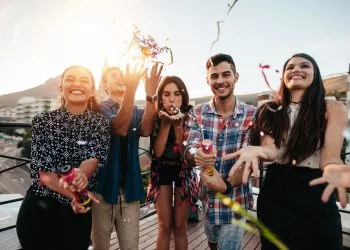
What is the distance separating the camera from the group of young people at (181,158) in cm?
157

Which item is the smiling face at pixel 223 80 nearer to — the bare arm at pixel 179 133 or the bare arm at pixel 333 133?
the bare arm at pixel 179 133

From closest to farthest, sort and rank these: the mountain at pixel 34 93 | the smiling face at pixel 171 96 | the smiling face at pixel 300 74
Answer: the smiling face at pixel 300 74
the smiling face at pixel 171 96
the mountain at pixel 34 93

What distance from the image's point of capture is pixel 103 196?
2.28m

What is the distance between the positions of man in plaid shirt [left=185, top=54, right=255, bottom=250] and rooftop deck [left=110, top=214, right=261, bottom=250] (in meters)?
1.42

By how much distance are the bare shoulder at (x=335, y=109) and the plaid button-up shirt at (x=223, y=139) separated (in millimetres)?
610

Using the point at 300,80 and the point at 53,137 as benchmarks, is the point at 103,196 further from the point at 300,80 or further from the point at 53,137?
the point at 300,80

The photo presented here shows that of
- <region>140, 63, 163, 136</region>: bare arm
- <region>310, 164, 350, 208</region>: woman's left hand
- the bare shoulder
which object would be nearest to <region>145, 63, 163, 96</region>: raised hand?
<region>140, 63, 163, 136</region>: bare arm

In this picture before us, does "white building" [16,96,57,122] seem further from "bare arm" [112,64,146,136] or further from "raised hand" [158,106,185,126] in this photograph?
"bare arm" [112,64,146,136]

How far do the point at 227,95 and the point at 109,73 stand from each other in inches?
45.5

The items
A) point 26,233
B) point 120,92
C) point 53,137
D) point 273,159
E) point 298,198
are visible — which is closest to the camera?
point 298,198

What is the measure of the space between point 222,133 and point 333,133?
0.84 m

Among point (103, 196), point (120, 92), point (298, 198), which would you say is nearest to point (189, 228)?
point (103, 196)

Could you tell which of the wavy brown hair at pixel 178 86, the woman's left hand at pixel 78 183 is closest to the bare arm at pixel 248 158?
the woman's left hand at pixel 78 183

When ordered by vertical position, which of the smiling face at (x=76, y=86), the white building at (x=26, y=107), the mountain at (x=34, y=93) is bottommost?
the white building at (x=26, y=107)
